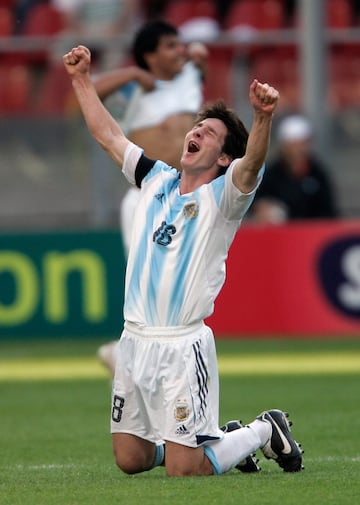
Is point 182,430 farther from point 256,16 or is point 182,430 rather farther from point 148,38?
point 256,16

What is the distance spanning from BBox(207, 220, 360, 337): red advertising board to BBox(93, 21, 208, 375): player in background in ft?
14.8

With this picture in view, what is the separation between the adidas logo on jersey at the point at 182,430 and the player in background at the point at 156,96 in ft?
12.4

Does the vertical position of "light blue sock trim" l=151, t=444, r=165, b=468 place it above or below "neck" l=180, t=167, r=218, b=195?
below

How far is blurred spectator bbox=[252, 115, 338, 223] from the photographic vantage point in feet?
52.7

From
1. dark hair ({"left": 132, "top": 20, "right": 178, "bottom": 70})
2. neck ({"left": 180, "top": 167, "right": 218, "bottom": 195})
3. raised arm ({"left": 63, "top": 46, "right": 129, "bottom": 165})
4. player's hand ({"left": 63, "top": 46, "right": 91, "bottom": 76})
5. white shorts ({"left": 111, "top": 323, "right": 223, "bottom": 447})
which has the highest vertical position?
dark hair ({"left": 132, "top": 20, "right": 178, "bottom": 70})

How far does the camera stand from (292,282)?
50.9 ft

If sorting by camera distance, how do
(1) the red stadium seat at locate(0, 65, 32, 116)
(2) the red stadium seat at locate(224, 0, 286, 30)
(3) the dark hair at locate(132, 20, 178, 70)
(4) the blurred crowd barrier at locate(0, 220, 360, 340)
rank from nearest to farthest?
(3) the dark hair at locate(132, 20, 178, 70), (4) the blurred crowd barrier at locate(0, 220, 360, 340), (1) the red stadium seat at locate(0, 65, 32, 116), (2) the red stadium seat at locate(224, 0, 286, 30)

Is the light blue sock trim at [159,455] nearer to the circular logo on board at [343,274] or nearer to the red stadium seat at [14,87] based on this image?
the circular logo on board at [343,274]

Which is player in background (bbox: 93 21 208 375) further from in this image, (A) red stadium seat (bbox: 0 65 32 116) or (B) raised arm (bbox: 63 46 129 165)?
(A) red stadium seat (bbox: 0 65 32 116)

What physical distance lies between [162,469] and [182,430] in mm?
992

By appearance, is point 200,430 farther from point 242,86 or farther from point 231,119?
point 242,86

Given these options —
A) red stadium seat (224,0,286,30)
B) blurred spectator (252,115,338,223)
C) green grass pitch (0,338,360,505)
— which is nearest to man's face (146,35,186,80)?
green grass pitch (0,338,360,505)

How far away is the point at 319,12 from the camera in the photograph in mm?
16703

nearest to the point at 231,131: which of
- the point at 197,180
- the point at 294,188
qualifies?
the point at 197,180
